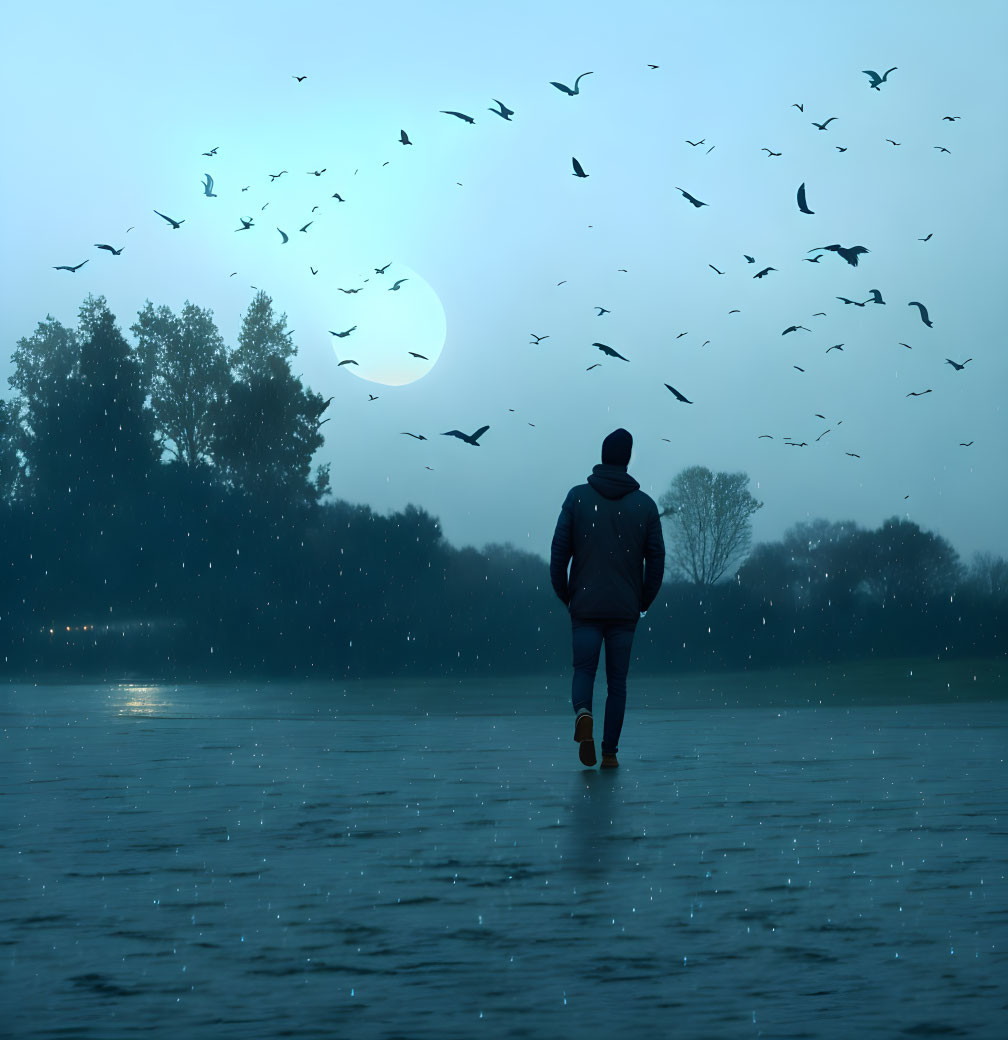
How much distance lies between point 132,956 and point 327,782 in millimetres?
5201

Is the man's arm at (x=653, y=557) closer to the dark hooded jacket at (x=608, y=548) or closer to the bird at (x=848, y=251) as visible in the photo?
the dark hooded jacket at (x=608, y=548)

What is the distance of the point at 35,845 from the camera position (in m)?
6.66

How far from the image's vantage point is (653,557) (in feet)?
35.4

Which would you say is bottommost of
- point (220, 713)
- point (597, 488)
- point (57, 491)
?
point (220, 713)

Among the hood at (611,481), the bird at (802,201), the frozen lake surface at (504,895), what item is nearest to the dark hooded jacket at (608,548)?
the hood at (611,481)

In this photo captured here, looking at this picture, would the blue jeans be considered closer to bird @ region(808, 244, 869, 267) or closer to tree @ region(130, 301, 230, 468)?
bird @ region(808, 244, 869, 267)

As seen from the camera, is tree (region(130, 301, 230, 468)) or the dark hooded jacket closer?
the dark hooded jacket

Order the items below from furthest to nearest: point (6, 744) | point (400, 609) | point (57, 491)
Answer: point (57, 491) < point (400, 609) < point (6, 744)

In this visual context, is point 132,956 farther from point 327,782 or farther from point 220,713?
point 220,713

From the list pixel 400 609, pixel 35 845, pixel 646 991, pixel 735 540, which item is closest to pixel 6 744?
pixel 35 845

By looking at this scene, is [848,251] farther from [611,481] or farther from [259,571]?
[259,571]

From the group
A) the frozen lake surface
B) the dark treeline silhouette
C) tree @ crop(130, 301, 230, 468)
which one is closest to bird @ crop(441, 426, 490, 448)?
the frozen lake surface

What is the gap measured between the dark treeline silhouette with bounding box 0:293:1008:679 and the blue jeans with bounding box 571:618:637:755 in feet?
85.1

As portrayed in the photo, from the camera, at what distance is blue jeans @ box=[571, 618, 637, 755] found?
1054cm
